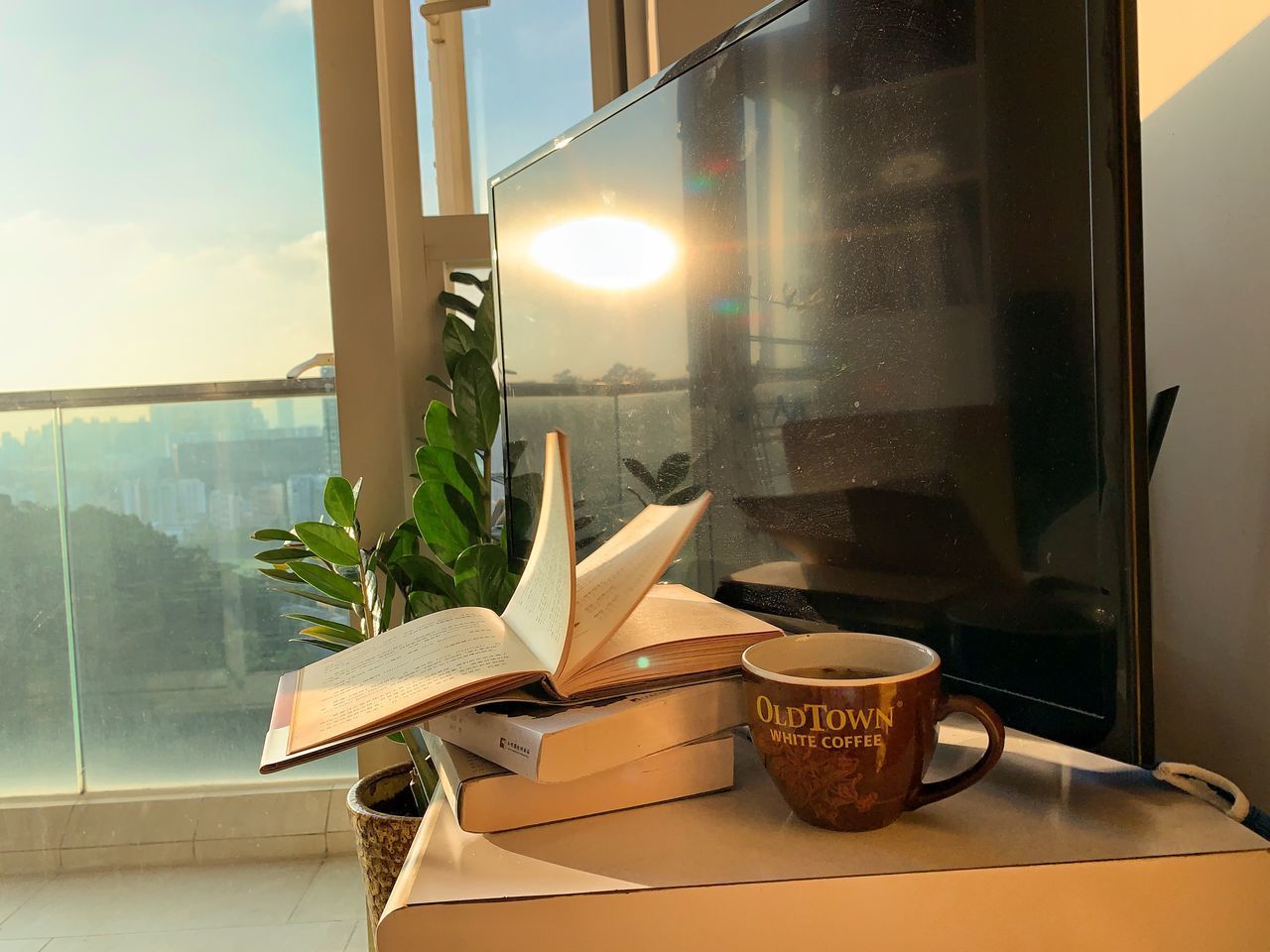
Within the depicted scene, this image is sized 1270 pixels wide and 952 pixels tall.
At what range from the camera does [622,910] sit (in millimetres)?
443

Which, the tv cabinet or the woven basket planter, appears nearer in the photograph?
the tv cabinet

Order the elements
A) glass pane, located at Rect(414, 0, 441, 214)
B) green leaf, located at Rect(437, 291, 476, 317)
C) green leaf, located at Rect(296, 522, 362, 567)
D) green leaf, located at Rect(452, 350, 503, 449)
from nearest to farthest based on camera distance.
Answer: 1. green leaf, located at Rect(296, 522, 362, 567)
2. green leaf, located at Rect(452, 350, 503, 449)
3. green leaf, located at Rect(437, 291, 476, 317)
4. glass pane, located at Rect(414, 0, 441, 214)

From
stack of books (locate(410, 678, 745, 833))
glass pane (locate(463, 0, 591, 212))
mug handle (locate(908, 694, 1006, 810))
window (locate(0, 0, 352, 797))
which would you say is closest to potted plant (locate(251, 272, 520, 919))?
glass pane (locate(463, 0, 591, 212))

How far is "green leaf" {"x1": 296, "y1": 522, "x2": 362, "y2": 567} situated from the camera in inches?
54.3

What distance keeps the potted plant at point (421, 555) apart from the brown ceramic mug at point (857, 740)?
0.73 m

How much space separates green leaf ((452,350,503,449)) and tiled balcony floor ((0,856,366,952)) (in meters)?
0.90

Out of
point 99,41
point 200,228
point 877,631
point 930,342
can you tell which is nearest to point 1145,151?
point 930,342

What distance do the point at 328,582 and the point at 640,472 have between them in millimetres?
677

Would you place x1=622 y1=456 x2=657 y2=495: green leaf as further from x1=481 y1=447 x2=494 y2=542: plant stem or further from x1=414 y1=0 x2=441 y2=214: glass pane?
x1=414 y1=0 x2=441 y2=214: glass pane

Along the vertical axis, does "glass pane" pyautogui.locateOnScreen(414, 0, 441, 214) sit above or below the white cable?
above

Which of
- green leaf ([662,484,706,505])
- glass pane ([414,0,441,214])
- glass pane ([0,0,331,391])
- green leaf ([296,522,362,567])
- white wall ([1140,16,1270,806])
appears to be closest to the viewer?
white wall ([1140,16,1270,806])

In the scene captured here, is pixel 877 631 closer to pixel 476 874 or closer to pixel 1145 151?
pixel 476 874

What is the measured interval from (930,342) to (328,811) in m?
1.69

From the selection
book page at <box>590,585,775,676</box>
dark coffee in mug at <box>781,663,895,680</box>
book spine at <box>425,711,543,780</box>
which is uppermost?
book page at <box>590,585,775,676</box>
